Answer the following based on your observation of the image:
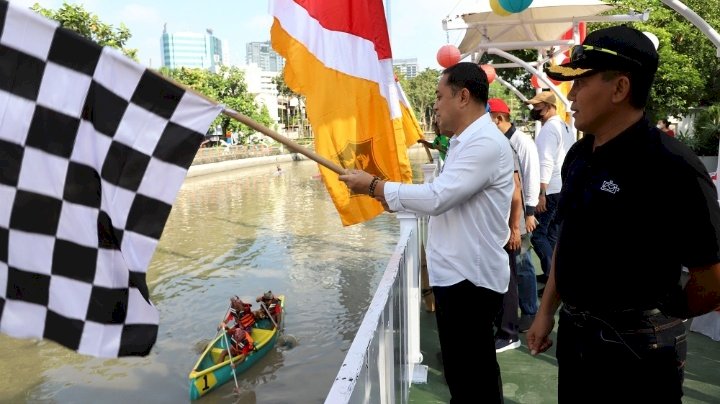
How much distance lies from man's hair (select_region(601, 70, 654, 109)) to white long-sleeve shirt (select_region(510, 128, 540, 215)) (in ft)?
9.91

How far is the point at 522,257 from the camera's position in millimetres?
4332

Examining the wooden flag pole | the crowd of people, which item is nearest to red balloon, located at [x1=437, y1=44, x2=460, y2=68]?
the wooden flag pole

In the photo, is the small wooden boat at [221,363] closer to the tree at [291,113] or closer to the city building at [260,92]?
the city building at [260,92]

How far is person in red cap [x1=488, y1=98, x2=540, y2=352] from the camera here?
13.3 ft

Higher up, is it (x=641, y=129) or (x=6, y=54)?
(x=6, y=54)

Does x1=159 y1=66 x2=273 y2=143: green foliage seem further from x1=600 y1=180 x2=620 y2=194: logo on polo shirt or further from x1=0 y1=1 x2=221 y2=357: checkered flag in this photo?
x1=600 y1=180 x2=620 y2=194: logo on polo shirt

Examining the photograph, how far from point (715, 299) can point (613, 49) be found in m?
0.77

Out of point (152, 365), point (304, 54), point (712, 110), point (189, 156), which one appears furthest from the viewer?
point (712, 110)

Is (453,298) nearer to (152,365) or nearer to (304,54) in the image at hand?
(304,54)

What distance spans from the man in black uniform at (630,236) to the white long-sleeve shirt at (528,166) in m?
2.97

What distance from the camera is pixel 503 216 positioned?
2473mm

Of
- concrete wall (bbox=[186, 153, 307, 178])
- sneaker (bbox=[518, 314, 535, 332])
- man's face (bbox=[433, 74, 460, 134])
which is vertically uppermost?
concrete wall (bbox=[186, 153, 307, 178])

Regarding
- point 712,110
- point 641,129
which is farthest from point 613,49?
point 712,110

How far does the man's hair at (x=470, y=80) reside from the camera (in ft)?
8.04
